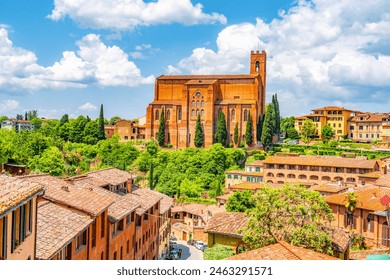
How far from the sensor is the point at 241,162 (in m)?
47.9

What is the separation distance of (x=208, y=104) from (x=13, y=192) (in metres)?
49.7

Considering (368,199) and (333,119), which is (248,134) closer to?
(333,119)

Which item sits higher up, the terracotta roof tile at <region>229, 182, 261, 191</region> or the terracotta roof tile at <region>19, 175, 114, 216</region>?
the terracotta roof tile at <region>19, 175, 114, 216</region>

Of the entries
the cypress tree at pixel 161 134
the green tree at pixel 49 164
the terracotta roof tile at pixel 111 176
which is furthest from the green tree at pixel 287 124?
the terracotta roof tile at pixel 111 176

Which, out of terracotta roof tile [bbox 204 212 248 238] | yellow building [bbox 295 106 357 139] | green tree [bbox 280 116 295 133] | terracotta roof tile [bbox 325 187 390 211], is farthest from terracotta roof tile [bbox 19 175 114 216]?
green tree [bbox 280 116 295 133]

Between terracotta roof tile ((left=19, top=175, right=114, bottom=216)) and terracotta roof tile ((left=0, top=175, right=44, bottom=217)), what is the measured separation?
2.86m

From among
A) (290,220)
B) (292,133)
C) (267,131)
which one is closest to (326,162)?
(267,131)

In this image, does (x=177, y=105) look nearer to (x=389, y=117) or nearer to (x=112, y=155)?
(x=112, y=155)

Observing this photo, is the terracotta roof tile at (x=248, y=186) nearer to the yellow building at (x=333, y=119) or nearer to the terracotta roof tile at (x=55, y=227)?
the terracotta roof tile at (x=55, y=227)

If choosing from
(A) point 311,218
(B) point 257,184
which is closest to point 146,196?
(A) point 311,218

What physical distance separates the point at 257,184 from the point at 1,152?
20610 mm

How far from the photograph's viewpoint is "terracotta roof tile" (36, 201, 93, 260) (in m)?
7.78

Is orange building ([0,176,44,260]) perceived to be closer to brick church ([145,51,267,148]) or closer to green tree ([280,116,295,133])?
brick church ([145,51,267,148])

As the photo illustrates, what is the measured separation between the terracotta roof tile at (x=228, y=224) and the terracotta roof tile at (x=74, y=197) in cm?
→ 357
